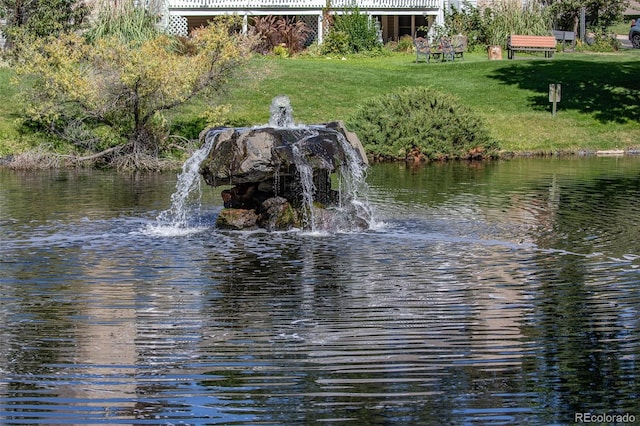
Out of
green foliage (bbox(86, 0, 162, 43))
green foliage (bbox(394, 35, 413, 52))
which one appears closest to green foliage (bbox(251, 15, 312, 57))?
green foliage (bbox(394, 35, 413, 52))

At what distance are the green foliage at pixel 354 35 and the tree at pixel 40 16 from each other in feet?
37.6

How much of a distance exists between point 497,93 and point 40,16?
15480mm

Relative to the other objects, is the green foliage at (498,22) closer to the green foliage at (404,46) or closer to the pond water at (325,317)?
the green foliage at (404,46)

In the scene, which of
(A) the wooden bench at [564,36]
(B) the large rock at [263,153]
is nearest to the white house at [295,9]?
(A) the wooden bench at [564,36]

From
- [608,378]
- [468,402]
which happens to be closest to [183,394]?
[468,402]

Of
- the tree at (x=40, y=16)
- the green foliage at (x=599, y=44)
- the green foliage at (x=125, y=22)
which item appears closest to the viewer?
the green foliage at (x=125, y=22)

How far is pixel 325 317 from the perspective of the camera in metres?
12.4

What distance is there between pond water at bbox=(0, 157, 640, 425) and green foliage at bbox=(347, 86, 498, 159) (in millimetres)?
9400

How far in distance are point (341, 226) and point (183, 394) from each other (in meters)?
9.28

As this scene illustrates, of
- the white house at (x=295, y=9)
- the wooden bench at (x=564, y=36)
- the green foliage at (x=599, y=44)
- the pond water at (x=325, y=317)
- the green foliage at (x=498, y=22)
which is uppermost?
the white house at (x=295, y=9)

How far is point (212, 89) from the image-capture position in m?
29.9

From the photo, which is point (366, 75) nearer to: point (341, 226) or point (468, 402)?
point (341, 226)

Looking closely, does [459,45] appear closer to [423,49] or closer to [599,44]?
[423,49]

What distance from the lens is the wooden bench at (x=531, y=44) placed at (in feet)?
149
